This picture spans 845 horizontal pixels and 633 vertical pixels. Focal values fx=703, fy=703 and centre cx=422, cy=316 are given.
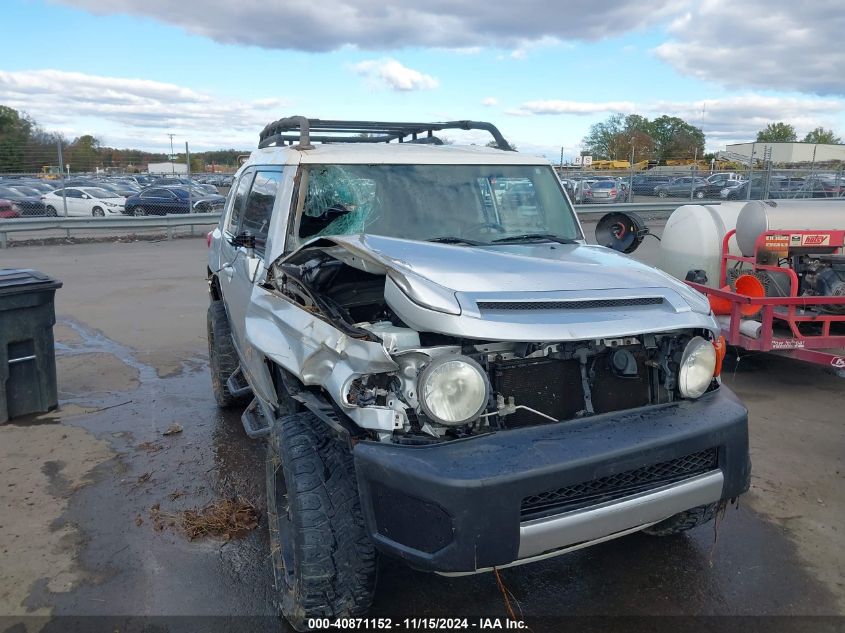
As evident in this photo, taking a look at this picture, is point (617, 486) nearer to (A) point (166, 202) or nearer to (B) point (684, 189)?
(A) point (166, 202)

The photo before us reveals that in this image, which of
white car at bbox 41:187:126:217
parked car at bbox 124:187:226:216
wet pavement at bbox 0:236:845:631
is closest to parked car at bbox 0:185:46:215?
white car at bbox 41:187:126:217

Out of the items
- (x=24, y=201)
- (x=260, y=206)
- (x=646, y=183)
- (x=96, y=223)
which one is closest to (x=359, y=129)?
(x=260, y=206)

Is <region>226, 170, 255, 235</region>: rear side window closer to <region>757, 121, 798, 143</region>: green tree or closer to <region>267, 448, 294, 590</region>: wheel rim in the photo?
<region>267, 448, 294, 590</region>: wheel rim

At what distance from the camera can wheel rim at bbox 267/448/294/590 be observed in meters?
3.05

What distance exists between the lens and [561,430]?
2.72 m

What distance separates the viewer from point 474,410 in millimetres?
2615

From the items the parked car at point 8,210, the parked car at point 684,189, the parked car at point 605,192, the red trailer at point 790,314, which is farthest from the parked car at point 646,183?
the parked car at point 8,210

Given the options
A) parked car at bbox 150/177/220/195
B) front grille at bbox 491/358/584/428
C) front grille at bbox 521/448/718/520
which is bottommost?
front grille at bbox 521/448/718/520

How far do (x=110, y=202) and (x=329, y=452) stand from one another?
24236mm

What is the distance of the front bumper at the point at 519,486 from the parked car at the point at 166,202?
21.8m

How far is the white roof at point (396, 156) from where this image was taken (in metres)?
4.10

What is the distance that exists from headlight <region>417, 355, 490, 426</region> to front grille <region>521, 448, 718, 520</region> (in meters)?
0.38

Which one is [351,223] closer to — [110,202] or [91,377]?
[91,377]

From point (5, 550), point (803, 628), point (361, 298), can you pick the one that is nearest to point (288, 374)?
point (361, 298)
